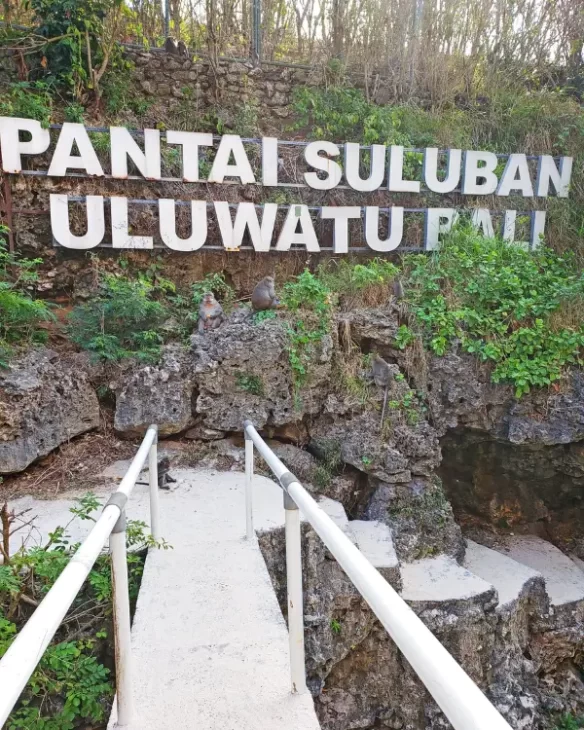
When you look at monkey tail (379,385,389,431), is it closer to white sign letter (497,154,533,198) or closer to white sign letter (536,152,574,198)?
white sign letter (497,154,533,198)

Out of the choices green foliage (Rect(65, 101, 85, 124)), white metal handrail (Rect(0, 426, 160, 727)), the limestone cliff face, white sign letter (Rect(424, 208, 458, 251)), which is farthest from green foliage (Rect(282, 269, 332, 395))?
green foliage (Rect(65, 101, 85, 124))

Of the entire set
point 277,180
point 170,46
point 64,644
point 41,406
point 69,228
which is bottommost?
point 64,644

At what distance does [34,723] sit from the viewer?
273 cm

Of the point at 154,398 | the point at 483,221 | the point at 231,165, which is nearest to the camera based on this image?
the point at 154,398

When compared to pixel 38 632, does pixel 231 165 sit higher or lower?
higher

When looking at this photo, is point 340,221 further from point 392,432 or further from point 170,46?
point 170,46

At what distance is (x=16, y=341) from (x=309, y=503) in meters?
4.69

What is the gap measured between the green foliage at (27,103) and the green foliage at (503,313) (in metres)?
4.80

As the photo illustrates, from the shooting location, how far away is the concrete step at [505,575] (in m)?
5.39

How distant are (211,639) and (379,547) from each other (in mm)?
2599

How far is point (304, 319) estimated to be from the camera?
5.76m

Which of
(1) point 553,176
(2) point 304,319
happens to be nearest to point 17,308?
(2) point 304,319

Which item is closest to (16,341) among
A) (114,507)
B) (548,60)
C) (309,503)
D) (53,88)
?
(53,88)

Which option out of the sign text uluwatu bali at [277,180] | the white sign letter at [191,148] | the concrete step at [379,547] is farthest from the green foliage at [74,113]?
the concrete step at [379,547]
